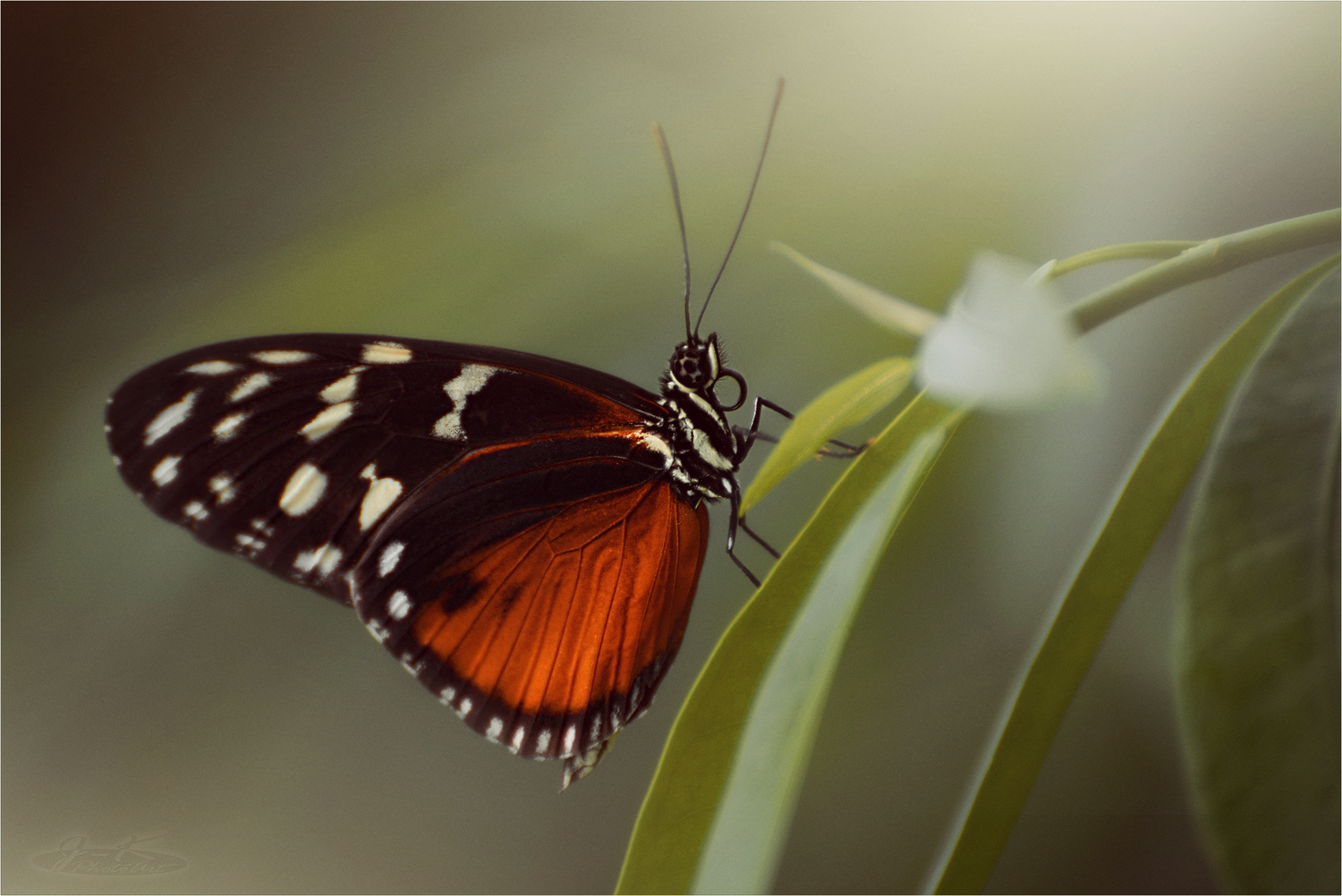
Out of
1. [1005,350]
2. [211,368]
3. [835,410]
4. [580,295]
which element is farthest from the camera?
[580,295]

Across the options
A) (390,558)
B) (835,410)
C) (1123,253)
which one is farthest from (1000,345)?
(390,558)

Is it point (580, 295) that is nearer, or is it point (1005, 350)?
point (1005, 350)

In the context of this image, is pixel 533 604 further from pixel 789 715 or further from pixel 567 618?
pixel 789 715

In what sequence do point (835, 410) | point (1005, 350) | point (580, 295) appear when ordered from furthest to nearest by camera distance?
point (580, 295), point (835, 410), point (1005, 350)

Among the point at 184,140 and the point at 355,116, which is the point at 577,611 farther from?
the point at 184,140

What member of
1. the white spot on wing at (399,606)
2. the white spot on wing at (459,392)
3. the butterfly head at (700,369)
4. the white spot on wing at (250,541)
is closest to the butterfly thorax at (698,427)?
the butterfly head at (700,369)

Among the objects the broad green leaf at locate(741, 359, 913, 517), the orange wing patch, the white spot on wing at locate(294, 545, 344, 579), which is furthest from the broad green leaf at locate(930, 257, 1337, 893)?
the white spot on wing at locate(294, 545, 344, 579)

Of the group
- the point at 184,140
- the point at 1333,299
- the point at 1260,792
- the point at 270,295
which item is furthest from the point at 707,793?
the point at 184,140

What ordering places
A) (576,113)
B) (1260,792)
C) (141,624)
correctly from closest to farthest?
(1260,792) → (576,113) → (141,624)
